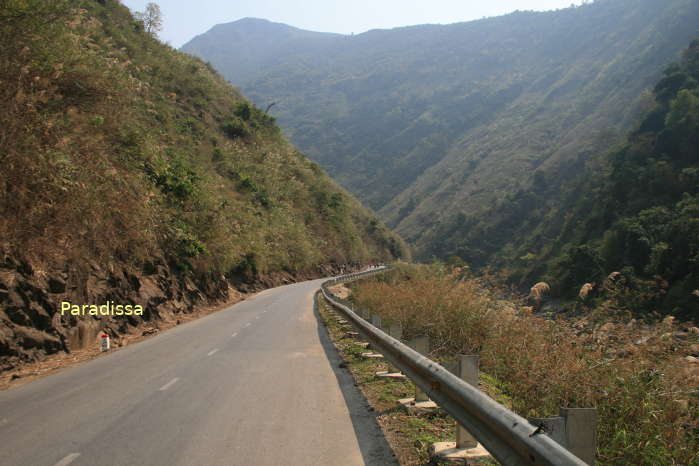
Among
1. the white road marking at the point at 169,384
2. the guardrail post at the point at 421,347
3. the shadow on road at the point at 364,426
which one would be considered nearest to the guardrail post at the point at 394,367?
the shadow on road at the point at 364,426

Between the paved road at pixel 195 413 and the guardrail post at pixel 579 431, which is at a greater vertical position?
the guardrail post at pixel 579 431

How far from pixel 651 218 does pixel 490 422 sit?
4573 centimetres

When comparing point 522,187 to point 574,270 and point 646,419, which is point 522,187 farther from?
point 646,419

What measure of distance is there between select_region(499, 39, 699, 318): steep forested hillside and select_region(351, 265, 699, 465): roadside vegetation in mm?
19087

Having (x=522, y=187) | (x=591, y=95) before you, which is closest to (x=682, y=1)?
(x=591, y=95)

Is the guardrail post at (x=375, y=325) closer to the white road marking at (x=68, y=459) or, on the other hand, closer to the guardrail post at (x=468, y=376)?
the guardrail post at (x=468, y=376)

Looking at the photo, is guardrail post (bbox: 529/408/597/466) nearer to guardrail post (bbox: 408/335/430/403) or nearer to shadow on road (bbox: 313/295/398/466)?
shadow on road (bbox: 313/295/398/466)

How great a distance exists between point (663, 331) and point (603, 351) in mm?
738

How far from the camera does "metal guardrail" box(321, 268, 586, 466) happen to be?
3.14m

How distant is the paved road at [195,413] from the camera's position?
5535mm

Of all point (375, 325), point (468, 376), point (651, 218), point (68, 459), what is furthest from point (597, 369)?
point (651, 218)

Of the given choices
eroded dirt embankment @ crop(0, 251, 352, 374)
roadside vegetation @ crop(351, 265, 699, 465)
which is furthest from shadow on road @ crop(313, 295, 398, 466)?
eroded dirt embankment @ crop(0, 251, 352, 374)

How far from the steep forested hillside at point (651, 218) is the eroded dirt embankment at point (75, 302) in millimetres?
20585
